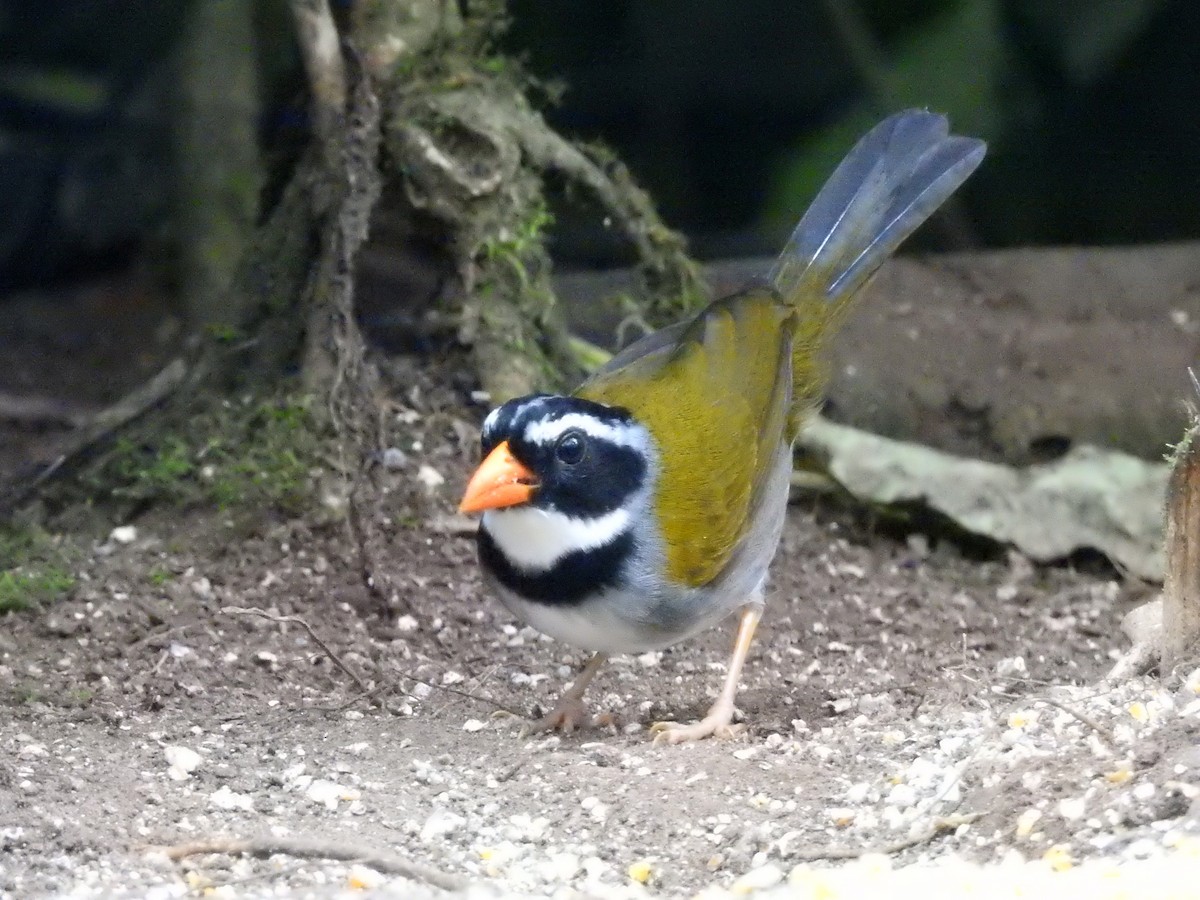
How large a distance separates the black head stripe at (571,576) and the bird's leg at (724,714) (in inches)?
19.5

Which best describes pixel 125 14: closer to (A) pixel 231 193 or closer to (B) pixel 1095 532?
(A) pixel 231 193

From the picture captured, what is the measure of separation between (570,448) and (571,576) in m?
0.31

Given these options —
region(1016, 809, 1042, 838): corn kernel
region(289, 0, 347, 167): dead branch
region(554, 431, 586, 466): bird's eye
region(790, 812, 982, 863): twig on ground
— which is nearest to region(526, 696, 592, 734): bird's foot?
region(554, 431, 586, 466): bird's eye

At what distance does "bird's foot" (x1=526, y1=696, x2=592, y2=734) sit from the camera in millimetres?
4348

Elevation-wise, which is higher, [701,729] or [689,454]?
[689,454]

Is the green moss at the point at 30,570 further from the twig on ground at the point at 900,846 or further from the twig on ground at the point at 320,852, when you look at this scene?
the twig on ground at the point at 900,846

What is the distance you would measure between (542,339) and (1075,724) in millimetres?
2698

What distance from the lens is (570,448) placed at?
3951mm

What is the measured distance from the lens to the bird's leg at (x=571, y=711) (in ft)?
14.3

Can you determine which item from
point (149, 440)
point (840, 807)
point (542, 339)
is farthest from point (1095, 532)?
point (149, 440)

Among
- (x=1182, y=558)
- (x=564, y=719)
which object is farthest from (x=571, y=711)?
(x=1182, y=558)

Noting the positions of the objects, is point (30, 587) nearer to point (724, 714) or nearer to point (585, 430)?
point (585, 430)

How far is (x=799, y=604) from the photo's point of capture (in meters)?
5.38

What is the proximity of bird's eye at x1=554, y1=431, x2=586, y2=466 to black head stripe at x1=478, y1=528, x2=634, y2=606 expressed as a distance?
23 centimetres
